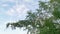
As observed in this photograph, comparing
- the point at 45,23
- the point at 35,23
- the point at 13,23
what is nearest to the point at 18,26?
the point at 13,23

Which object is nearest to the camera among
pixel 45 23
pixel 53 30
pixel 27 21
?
pixel 53 30

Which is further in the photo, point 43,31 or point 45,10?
point 45,10

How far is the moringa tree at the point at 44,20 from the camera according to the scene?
1529 centimetres

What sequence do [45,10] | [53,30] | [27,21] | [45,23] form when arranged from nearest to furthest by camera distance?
[53,30], [45,23], [45,10], [27,21]

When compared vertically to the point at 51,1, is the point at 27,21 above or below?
below

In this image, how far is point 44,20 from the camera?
16625 mm

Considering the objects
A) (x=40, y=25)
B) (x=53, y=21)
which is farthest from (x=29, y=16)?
(x=53, y=21)

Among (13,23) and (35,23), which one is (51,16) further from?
(13,23)

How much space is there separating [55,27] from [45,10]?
2371 millimetres

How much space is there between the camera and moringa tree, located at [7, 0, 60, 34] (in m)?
15.3

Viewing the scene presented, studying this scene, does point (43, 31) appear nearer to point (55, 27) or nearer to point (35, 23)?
point (55, 27)

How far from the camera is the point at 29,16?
60.0 ft

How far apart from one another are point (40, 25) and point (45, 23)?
100cm

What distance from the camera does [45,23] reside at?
16.0 m
